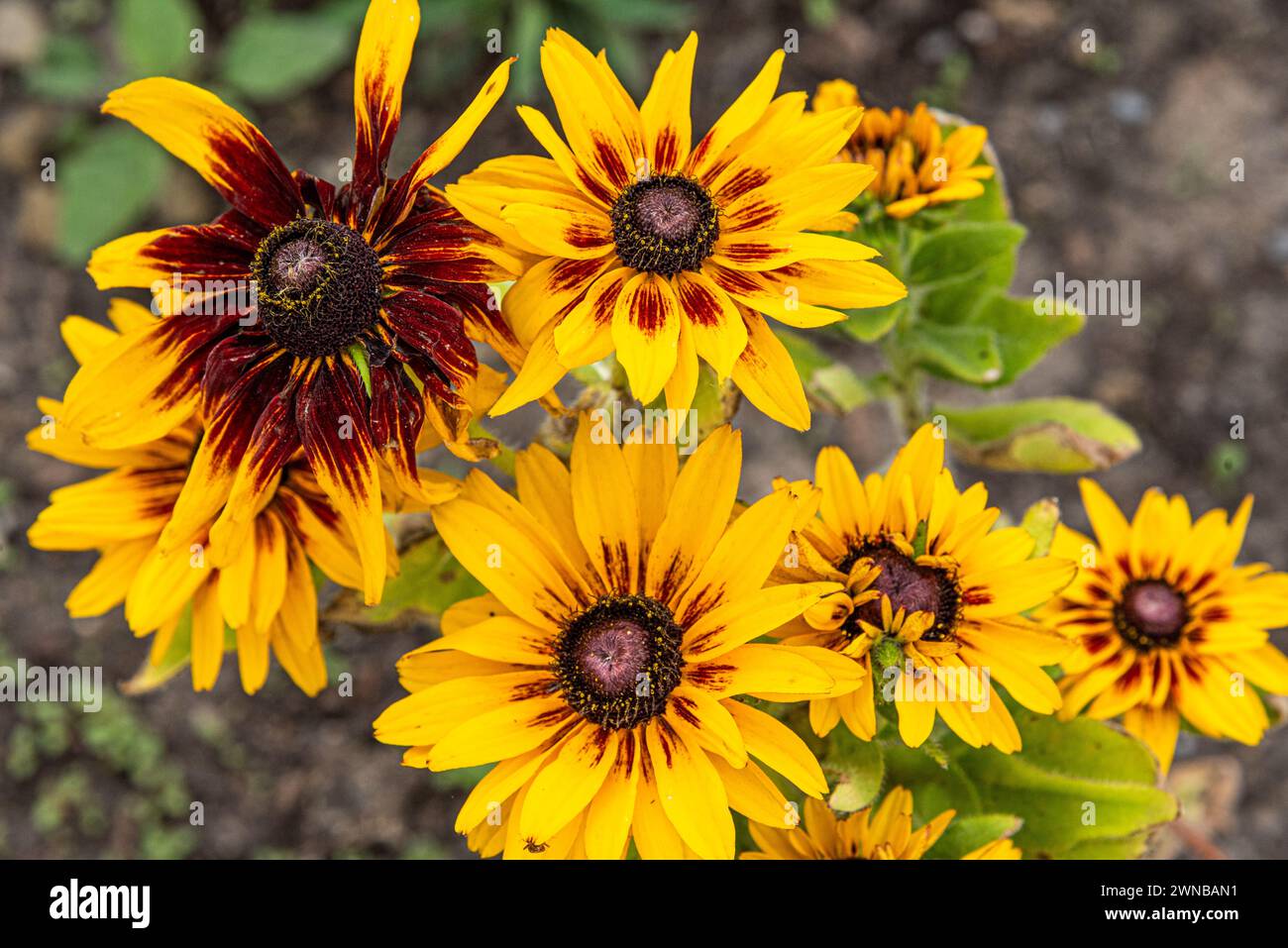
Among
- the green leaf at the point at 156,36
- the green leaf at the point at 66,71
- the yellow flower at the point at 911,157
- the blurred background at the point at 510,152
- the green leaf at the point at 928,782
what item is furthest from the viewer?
the green leaf at the point at 66,71

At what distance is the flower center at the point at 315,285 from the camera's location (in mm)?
1657

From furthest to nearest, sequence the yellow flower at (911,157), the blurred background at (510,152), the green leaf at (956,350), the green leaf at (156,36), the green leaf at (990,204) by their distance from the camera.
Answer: the green leaf at (156,36), the blurred background at (510,152), the green leaf at (990,204), the green leaf at (956,350), the yellow flower at (911,157)

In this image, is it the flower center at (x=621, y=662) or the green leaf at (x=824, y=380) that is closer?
the flower center at (x=621, y=662)

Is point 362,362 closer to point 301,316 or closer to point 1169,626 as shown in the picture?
point 301,316

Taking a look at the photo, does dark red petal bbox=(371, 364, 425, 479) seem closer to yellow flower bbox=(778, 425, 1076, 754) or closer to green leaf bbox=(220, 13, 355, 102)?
yellow flower bbox=(778, 425, 1076, 754)

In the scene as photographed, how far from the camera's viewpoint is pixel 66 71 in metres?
4.04

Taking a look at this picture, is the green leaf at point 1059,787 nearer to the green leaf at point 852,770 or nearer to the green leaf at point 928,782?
the green leaf at point 928,782

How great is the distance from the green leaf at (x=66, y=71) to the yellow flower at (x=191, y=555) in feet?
7.61

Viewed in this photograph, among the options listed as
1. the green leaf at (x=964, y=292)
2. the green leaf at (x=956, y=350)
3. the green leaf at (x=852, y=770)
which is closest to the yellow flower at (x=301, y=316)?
the green leaf at (x=852, y=770)

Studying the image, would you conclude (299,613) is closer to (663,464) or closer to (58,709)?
(663,464)

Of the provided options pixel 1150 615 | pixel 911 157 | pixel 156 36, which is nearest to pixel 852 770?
pixel 1150 615

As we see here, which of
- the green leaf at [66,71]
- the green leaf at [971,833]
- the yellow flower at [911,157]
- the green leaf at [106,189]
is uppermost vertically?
the green leaf at [66,71]

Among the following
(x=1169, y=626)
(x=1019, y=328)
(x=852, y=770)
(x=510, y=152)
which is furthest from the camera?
(x=510, y=152)

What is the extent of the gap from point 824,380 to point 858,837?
2.97 feet
